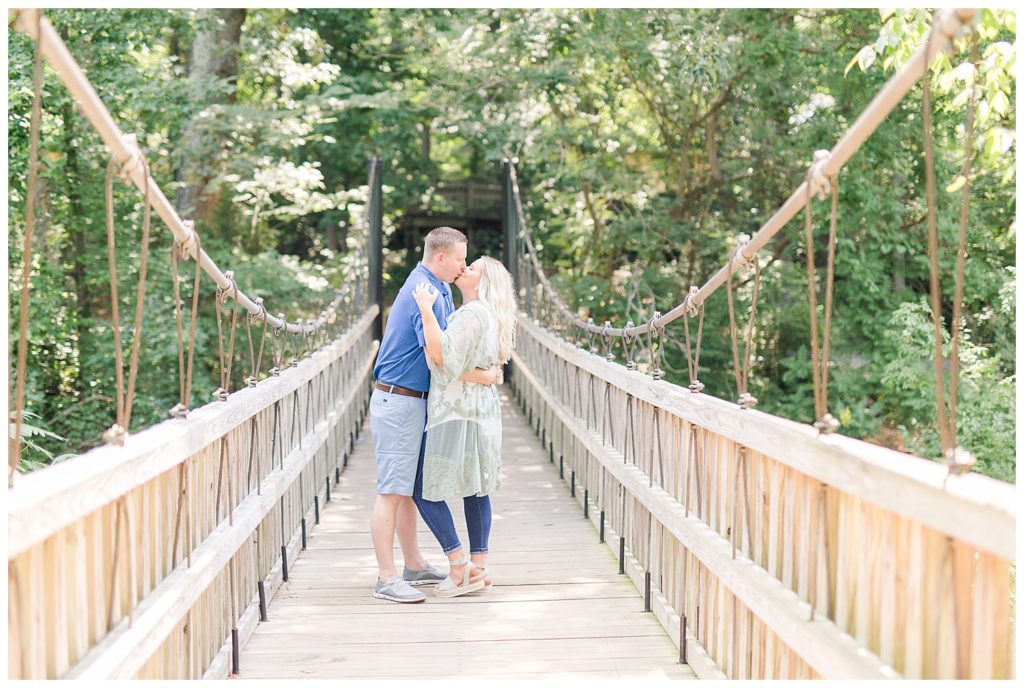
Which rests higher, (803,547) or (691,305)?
(691,305)

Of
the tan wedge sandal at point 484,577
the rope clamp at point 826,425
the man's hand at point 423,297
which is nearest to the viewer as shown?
the rope clamp at point 826,425

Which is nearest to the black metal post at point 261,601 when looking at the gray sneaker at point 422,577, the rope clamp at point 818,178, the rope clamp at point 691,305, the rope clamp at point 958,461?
the gray sneaker at point 422,577

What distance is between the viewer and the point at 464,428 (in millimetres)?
3484

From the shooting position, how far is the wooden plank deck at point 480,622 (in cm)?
291

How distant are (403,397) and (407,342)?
0.19 meters

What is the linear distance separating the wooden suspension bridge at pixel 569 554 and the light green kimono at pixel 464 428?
42 centimetres

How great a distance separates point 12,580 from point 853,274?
9.61 meters

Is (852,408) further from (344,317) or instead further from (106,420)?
(106,420)

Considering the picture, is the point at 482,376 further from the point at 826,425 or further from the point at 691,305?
the point at 826,425

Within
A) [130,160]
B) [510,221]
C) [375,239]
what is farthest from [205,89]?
[130,160]

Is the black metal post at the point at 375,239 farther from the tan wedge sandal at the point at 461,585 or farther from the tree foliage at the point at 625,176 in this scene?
the tan wedge sandal at the point at 461,585

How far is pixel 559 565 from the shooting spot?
13.3ft

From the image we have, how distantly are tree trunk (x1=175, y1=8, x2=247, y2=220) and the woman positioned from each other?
704cm

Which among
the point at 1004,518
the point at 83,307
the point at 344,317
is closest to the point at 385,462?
the point at 1004,518
